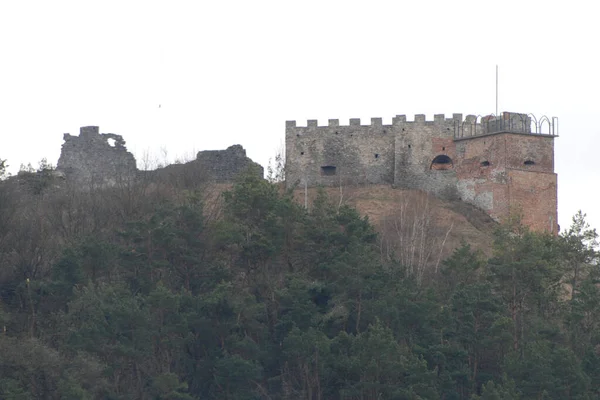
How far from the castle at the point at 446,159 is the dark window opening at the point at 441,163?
0.11 ft

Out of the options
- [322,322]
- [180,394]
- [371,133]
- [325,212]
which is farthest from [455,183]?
[180,394]

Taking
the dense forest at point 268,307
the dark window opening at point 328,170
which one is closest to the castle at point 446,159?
the dark window opening at point 328,170

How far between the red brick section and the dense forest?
15.4 ft

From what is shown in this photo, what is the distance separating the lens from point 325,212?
1829 inches

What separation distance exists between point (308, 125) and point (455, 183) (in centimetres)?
589

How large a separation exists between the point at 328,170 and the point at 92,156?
27.1 feet

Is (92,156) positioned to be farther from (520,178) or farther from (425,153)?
(520,178)

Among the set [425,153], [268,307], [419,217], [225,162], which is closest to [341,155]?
[425,153]

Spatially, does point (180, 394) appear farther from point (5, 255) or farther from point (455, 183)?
point (455, 183)

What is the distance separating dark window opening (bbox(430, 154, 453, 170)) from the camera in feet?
184

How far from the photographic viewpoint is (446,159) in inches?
2215

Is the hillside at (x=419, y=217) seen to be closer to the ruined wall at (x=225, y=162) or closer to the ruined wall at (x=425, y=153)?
the ruined wall at (x=425, y=153)

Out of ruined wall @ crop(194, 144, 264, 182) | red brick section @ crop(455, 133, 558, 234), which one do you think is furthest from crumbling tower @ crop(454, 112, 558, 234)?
ruined wall @ crop(194, 144, 264, 182)

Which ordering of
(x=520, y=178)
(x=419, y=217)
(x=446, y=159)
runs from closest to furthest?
(x=419, y=217) → (x=520, y=178) → (x=446, y=159)
